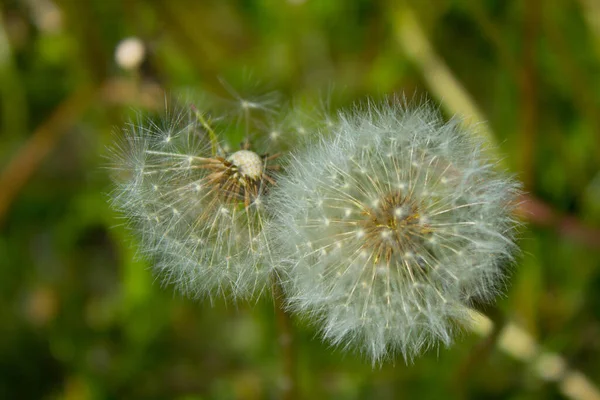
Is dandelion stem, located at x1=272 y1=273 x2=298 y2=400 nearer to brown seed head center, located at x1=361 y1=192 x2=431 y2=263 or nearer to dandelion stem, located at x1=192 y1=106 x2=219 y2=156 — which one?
brown seed head center, located at x1=361 y1=192 x2=431 y2=263

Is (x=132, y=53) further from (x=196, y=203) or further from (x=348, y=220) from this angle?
(x=348, y=220)

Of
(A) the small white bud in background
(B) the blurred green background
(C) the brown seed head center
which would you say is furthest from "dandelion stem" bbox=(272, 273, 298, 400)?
(A) the small white bud in background

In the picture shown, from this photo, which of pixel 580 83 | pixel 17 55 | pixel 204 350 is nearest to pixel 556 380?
pixel 580 83

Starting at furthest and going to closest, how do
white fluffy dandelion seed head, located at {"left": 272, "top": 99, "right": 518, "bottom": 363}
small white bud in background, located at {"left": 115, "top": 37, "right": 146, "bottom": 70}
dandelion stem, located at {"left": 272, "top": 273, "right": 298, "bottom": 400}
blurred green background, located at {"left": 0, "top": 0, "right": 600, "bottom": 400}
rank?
1. blurred green background, located at {"left": 0, "top": 0, "right": 600, "bottom": 400}
2. small white bud in background, located at {"left": 115, "top": 37, "right": 146, "bottom": 70}
3. dandelion stem, located at {"left": 272, "top": 273, "right": 298, "bottom": 400}
4. white fluffy dandelion seed head, located at {"left": 272, "top": 99, "right": 518, "bottom": 363}

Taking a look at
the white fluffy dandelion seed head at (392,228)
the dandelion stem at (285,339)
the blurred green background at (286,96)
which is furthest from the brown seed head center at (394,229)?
the blurred green background at (286,96)

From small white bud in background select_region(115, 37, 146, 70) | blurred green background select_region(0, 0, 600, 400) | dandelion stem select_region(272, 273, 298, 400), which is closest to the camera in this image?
dandelion stem select_region(272, 273, 298, 400)

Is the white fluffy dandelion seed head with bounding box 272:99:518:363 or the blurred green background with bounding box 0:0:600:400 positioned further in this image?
the blurred green background with bounding box 0:0:600:400

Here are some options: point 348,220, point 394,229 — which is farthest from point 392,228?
point 348,220

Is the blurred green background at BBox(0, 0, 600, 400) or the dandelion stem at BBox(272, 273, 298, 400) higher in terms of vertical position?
the blurred green background at BBox(0, 0, 600, 400)
